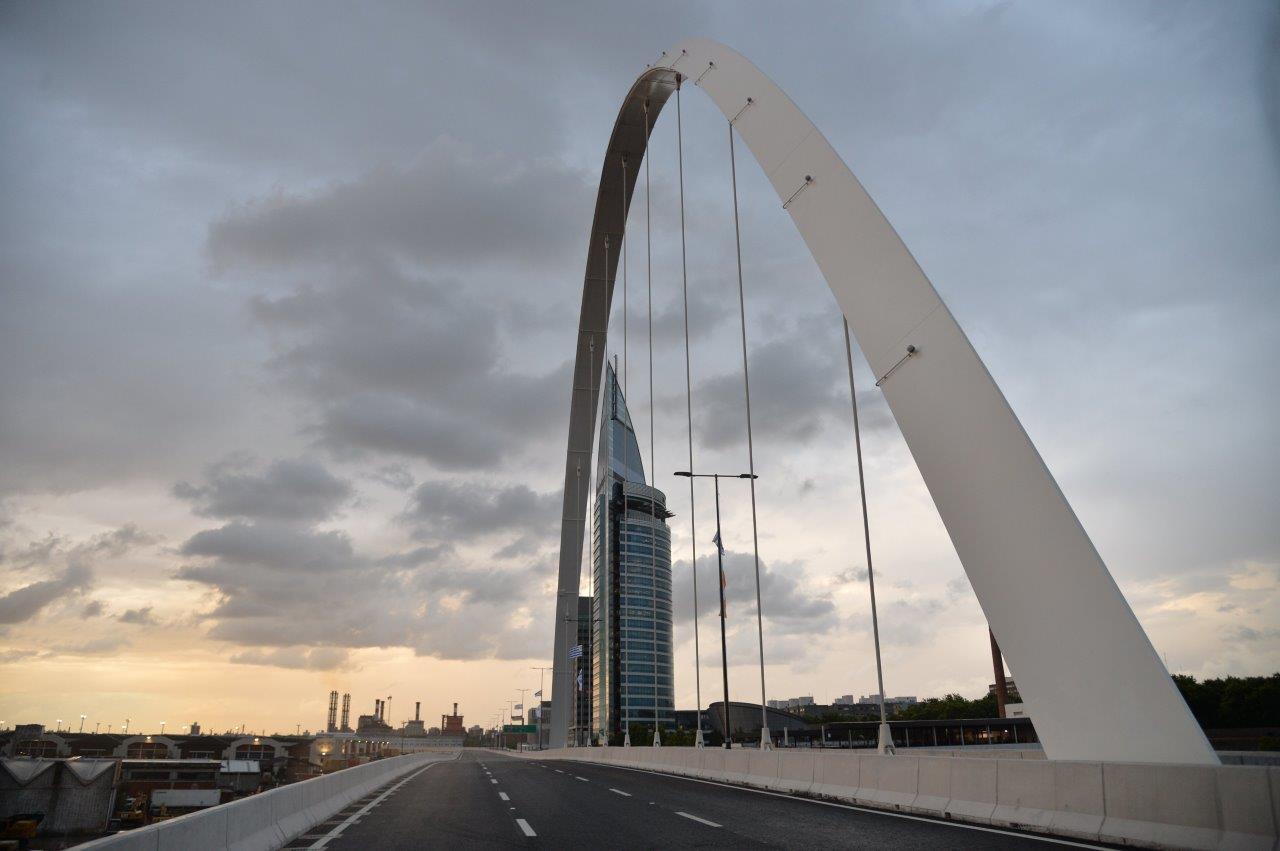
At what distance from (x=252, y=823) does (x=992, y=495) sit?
10503 millimetres

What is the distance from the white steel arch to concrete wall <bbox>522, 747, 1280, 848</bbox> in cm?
152

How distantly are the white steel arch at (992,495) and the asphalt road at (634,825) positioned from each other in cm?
268

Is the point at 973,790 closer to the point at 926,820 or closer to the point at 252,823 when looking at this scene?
the point at 926,820

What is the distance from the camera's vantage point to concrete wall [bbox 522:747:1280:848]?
6.86 m

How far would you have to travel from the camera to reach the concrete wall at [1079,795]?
686 centimetres

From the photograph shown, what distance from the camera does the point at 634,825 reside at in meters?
10.4

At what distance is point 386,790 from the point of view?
65.2ft

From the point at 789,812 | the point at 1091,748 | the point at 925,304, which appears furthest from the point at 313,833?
the point at 925,304

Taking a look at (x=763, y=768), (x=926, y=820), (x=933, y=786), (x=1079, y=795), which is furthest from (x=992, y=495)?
(x=763, y=768)

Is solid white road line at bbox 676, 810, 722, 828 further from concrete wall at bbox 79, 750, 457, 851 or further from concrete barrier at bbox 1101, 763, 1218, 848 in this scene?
concrete wall at bbox 79, 750, 457, 851

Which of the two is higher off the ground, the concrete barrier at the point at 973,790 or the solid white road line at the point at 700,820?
the concrete barrier at the point at 973,790

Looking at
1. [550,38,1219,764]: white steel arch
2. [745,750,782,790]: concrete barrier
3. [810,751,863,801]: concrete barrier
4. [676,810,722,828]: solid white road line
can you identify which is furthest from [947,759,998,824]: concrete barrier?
[745,750,782,790]: concrete barrier

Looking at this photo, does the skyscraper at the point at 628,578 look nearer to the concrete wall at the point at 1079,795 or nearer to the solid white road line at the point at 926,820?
the solid white road line at the point at 926,820

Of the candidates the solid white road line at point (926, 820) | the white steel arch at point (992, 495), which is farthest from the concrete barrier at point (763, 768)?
the white steel arch at point (992, 495)
